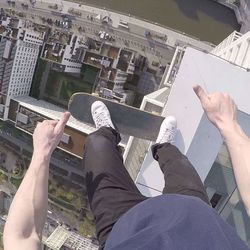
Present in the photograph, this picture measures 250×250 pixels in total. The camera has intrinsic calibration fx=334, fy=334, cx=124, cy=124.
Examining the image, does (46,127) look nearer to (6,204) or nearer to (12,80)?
(12,80)

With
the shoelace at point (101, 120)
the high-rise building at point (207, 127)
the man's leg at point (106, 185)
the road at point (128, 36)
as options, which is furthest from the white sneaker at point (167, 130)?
the road at point (128, 36)

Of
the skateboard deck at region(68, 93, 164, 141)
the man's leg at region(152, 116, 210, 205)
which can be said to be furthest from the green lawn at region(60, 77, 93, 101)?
the man's leg at region(152, 116, 210, 205)

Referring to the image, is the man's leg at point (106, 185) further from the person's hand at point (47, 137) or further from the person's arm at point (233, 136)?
the person's arm at point (233, 136)

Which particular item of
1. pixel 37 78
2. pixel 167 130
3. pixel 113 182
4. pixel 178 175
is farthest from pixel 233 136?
pixel 37 78

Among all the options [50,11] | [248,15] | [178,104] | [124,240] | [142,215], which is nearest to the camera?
[124,240]

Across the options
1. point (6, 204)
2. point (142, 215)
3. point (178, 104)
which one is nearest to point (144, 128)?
point (178, 104)

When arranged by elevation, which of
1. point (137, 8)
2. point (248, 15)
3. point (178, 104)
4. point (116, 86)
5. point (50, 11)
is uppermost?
point (248, 15)

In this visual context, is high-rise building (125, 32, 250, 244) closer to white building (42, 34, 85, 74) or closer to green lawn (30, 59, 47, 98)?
white building (42, 34, 85, 74)
